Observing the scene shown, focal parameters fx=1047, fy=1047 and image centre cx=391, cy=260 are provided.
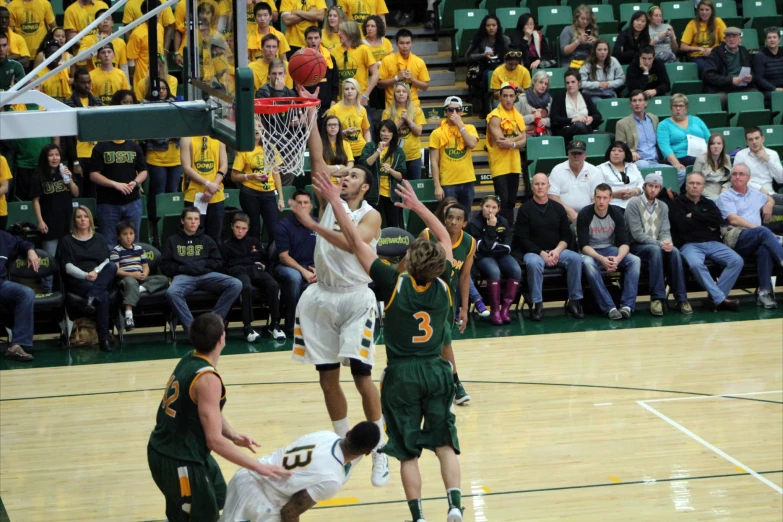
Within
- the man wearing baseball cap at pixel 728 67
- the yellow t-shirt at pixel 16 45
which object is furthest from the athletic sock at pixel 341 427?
the man wearing baseball cap at pixel 728 67

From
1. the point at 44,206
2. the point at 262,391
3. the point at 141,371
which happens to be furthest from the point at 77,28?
the point at 262,391

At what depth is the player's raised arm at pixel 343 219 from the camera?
6.27 metres

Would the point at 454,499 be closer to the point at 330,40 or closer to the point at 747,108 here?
the point at 330,40

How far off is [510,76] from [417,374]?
28.8ft

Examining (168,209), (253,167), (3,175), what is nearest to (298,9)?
(253,167)

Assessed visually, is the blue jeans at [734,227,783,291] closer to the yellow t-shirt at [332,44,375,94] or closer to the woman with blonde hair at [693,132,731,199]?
the woman with blonde hair at [693,132,731,199]

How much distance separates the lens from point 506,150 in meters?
12.8

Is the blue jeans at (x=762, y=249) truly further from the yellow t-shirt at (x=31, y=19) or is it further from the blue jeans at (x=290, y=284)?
the yellow t-shirt at (x=31, y=19)

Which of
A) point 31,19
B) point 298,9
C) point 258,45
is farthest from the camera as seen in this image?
Answer: point 298,9

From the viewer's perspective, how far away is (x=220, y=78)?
5531 millimetres

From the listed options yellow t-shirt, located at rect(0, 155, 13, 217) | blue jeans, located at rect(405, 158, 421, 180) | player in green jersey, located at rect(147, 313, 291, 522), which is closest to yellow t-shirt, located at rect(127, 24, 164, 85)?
yellow t-shirt, located at rect(0, 155, 13, 217)

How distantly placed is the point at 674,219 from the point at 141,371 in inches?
244

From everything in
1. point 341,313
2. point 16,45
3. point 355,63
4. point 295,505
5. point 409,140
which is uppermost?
point 16,45

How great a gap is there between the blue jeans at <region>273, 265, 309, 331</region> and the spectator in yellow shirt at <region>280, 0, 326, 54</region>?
13.9 ft
